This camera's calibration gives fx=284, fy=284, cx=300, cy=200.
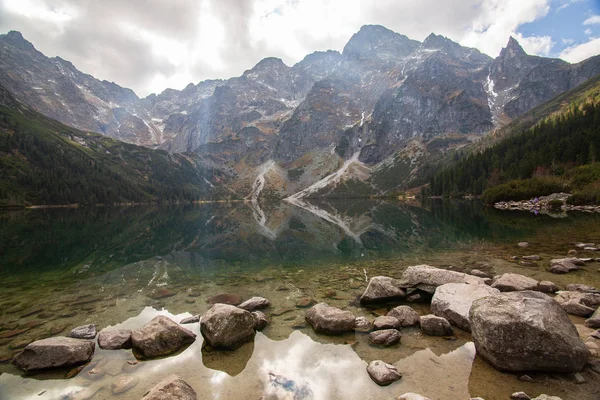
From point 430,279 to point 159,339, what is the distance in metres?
13.5

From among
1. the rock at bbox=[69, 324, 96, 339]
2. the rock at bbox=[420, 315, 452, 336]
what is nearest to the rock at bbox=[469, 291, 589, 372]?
the rock at bbox=[420, 315, 452, 336]

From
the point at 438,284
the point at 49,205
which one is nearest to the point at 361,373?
the point at 438,284

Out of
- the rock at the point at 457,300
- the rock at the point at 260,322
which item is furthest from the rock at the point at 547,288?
the rock at the point at 260,322

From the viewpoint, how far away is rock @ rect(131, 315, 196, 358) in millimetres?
10703

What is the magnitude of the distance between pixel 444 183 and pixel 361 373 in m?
186

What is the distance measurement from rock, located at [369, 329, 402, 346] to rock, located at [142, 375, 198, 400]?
662cm

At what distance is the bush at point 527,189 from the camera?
82363 millimetres

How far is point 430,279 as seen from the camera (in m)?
15.6

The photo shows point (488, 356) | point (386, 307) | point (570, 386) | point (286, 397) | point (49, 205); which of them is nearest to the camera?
point (570, 386)

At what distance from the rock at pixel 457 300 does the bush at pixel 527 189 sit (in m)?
94.3

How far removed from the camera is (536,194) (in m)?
84.2

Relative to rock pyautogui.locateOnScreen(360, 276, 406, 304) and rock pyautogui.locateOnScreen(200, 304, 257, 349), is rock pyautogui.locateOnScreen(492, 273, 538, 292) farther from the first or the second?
rock pyautogui.locateOnScreen(200, 304, 257, 349)

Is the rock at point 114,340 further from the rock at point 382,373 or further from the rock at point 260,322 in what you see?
the rock at point 382,373

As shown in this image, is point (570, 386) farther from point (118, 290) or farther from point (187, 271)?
point (187, 271)
